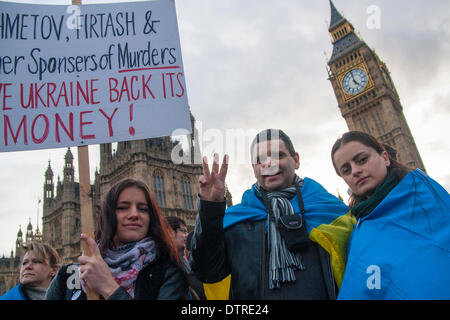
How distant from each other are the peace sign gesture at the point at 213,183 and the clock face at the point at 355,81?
53336mm

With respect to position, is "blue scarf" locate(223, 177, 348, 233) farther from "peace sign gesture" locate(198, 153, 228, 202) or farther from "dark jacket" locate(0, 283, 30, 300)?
"dark jacket" locate(0, 283, 30, 300)

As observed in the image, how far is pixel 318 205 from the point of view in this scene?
7.72ft

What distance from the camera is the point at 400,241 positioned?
1771 millimetres

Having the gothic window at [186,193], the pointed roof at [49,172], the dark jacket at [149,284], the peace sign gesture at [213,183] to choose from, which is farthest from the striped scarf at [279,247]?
the pointed roof at [49,172]

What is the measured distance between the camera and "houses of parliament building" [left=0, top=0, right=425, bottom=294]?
2675 cm

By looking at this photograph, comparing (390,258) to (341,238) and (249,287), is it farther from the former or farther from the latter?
(249,287)

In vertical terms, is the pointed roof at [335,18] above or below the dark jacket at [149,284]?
above

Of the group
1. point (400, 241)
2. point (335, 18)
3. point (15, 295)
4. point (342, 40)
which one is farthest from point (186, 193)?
point (335, 18)

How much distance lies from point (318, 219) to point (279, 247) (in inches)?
14.8

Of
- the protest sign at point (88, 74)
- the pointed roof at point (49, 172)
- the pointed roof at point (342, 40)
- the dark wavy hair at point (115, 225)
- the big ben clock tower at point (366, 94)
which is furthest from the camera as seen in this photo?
the pointed roof at point (342, 40)

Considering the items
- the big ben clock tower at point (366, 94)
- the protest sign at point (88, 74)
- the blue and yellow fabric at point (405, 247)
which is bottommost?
the blue and yellow fabric at point (405, 247)

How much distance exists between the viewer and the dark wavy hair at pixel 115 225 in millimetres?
2287

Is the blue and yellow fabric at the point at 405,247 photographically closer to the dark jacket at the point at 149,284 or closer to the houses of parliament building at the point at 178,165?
the dark jacket at the point at 149,284

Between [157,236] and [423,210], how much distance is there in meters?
1.81
